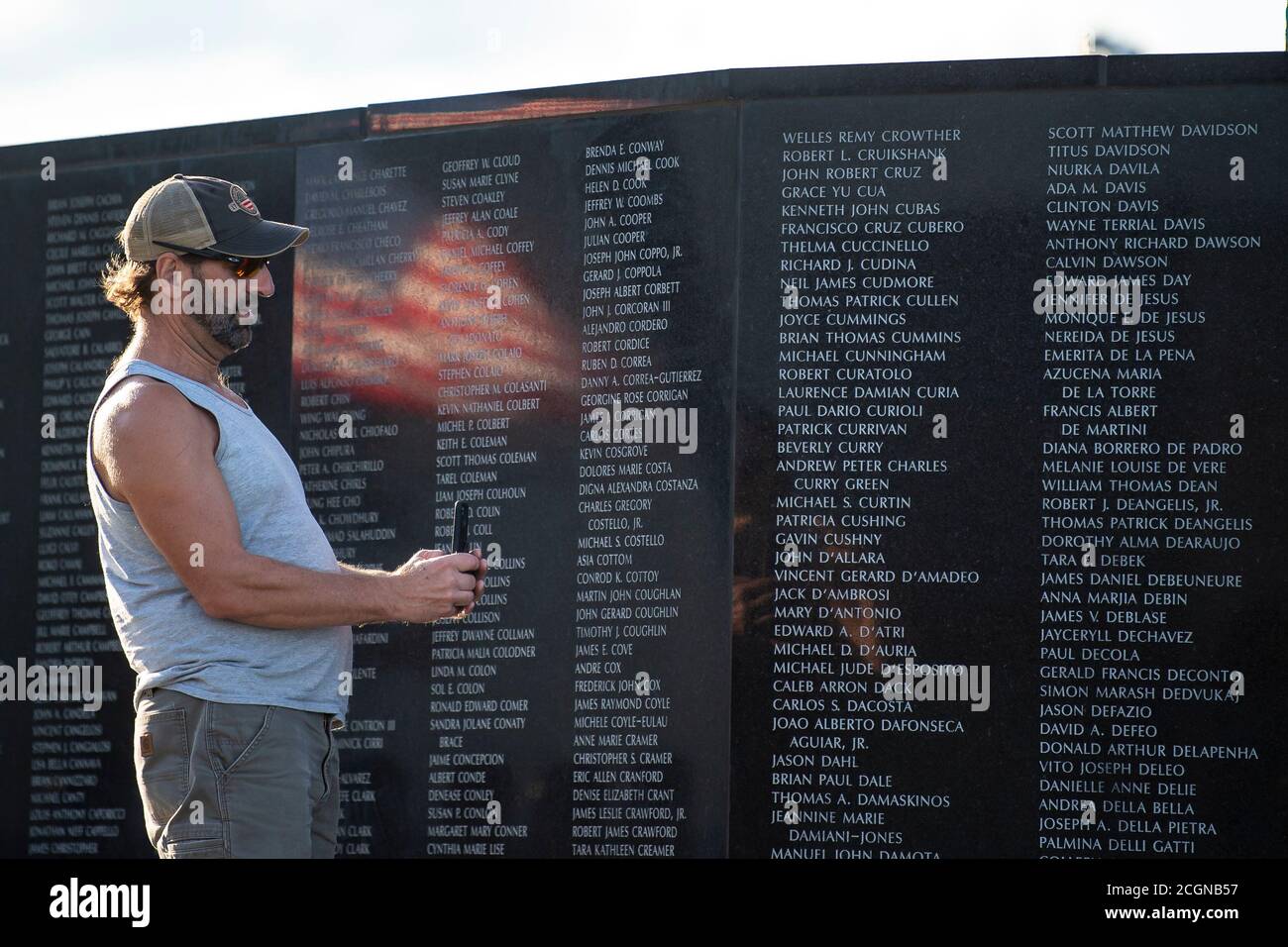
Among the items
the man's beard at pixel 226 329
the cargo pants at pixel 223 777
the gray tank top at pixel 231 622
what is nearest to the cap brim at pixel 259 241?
the man's beard at pixel 226 329

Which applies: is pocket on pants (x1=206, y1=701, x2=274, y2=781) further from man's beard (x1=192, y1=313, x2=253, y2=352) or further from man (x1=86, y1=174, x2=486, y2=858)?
man's beard (x1=192, y1=313, x2=253, y2=352)

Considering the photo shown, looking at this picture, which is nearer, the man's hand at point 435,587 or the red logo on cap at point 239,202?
the man's hand at point 435,587

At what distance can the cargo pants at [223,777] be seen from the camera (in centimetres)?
369

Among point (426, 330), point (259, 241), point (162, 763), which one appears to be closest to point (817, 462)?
point (426, 330)

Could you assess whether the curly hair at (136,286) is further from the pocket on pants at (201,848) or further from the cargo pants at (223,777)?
the pocket on pants at (201,848)

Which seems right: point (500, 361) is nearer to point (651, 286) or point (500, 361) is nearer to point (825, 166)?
point (651, 286)

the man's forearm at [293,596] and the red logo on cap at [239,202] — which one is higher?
the red logo on cap at [239,202]

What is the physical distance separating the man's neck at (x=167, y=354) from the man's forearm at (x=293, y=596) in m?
0.58

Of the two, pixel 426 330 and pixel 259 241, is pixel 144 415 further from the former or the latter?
pixel 426 330

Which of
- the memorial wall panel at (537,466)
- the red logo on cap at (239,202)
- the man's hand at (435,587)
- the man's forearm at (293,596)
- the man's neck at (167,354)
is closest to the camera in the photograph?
the man's forearm at (293,596)

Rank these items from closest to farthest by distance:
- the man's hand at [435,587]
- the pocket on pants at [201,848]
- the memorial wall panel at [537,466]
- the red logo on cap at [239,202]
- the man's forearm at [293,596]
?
the pocket on pants at [201,848], the man's forearm at [293,596], the man's hand at [435,587], the red logo on cap at [239,202], the memorial wall panel at [537,466]

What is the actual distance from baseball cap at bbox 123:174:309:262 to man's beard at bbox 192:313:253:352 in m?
Result: 0.16
